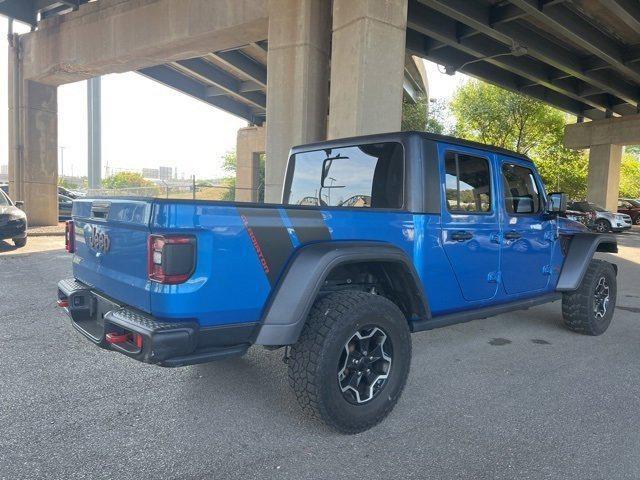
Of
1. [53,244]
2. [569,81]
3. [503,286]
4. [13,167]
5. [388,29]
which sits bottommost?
[53,244]

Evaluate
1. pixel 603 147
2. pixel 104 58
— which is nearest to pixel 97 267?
pixel 104 58

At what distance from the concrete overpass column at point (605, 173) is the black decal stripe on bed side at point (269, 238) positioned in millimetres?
29464

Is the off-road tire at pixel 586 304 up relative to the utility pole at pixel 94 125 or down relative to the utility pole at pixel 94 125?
down

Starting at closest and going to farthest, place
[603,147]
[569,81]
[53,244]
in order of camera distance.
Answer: [53,244] → [569,81] → [603,147]

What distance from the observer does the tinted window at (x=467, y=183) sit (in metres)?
3.67

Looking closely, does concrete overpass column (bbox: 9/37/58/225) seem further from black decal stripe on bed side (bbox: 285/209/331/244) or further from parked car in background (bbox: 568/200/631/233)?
parked car in background (bbox: 568/200/631/233)

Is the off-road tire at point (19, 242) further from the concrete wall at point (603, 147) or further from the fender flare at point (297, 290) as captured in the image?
the concrete wall at point (603, 147)

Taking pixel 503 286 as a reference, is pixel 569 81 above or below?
above

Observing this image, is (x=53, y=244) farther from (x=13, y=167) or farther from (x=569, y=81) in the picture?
(x=569, y=81)

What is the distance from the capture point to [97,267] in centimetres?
316

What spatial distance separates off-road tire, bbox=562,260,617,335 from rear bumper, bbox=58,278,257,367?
3922 millimetres

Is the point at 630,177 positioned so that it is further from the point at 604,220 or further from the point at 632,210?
the point at 604,220

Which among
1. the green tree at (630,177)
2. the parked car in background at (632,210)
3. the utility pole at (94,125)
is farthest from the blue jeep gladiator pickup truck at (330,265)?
the green tree at (630,177)

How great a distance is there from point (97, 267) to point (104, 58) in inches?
555
